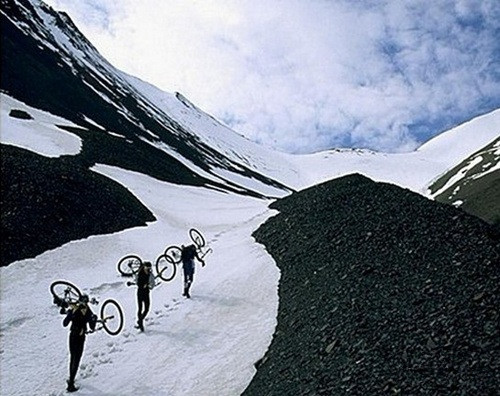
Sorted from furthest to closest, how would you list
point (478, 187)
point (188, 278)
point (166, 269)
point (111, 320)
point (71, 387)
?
point (478, 187), point (166, 269), point (188, 278), point (111, 320), point (71, 387)

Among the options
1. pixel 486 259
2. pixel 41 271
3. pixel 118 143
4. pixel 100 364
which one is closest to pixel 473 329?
pixel 486 259

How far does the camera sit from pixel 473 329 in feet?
40.7

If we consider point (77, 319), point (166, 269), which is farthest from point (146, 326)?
point (166, 269)

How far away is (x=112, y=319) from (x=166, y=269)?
8.86 metres

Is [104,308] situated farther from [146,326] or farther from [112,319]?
[146,326]

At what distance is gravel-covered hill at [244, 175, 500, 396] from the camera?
455 inches

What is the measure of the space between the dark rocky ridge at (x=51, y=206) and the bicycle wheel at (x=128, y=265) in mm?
4344

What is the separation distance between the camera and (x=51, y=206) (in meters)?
33.1

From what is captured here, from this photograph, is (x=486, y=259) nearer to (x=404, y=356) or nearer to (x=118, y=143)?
(x=404, y=356)

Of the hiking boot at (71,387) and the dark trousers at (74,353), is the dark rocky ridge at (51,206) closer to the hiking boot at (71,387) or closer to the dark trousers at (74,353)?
the dark trousers at (74,353)

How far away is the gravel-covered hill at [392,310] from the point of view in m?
11.5

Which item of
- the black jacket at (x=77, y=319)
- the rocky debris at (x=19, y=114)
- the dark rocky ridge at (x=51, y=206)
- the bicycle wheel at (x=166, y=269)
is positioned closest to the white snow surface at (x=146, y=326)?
the bicycle wheel at (x=166, y=269)

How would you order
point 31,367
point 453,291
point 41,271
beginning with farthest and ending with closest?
point 41,271, point 31,367, point 453,291

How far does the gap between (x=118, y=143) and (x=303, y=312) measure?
54961mm
